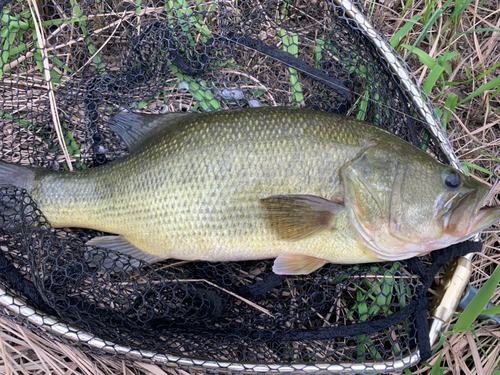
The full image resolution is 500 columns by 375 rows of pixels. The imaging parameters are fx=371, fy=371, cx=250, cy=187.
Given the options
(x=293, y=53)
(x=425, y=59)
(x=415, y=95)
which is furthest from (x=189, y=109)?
(x=425, y=59)

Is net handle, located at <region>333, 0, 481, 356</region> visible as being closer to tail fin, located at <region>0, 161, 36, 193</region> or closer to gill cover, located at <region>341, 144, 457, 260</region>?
gill cover, located at <region>341, 144, 457, 260</region>

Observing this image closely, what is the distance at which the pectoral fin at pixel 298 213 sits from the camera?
1.95 m

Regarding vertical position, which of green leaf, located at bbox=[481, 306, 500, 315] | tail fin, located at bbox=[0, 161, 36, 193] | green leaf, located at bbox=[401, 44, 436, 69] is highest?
green leaf, located at bbox=[401, 44, 436, 69]

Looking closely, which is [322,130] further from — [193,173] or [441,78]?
[441,78]

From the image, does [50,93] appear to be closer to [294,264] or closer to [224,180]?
[224,180]

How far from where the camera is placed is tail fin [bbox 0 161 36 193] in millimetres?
2232

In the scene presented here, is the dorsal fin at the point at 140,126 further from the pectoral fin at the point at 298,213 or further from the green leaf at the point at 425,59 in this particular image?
the green leaf at the point at 425,59

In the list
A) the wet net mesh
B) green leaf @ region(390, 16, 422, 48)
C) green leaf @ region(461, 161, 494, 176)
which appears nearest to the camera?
the wet net mesh

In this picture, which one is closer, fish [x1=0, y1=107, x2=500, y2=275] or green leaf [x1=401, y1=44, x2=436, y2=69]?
fish [x1=0, y1=107, x2=500, y2=275]

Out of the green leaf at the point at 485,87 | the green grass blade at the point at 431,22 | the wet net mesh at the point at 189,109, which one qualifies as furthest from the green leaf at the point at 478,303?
the green grass blade at the point at 431,22

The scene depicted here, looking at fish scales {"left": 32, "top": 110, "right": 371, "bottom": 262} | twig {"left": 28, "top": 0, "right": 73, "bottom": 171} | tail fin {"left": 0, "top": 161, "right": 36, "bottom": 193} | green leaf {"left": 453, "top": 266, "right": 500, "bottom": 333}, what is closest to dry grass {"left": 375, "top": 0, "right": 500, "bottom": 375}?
green leaf {"left": 453, "top": 266, "right": 500, "bottom": 333}

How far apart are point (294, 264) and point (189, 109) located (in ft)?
4.24

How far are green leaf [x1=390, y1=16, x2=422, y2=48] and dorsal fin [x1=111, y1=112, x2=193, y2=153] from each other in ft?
4.90

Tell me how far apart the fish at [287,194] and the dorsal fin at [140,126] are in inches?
4.6
